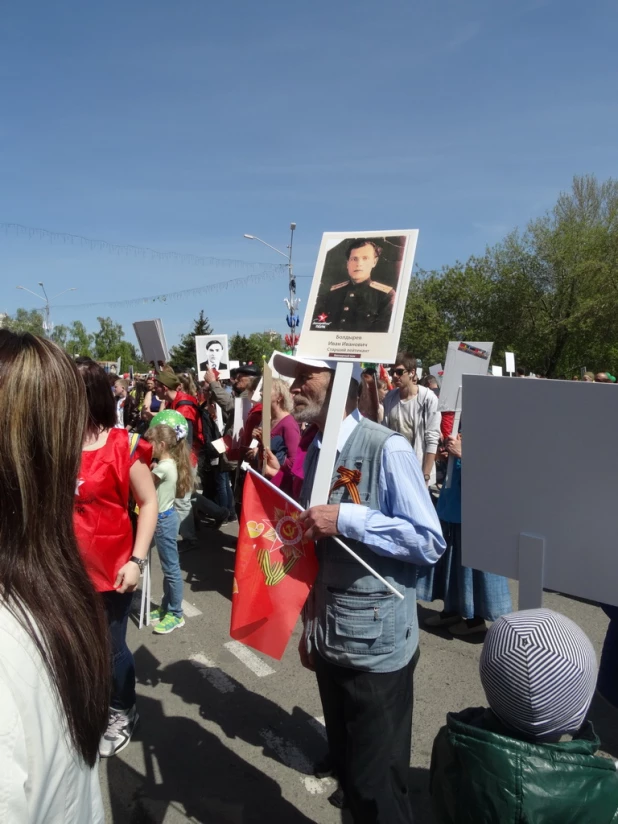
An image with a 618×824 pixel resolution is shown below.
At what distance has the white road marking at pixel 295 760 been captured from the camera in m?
2.87

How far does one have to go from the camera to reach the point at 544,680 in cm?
125

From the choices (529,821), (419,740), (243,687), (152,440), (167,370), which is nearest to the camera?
(529,821)

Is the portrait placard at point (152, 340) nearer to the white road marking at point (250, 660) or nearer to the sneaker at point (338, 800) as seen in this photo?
the white road marking at point (250, 660)

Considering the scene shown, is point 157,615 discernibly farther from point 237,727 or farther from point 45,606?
point 45,606

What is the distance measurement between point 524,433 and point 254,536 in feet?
3.95

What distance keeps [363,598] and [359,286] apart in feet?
3.78

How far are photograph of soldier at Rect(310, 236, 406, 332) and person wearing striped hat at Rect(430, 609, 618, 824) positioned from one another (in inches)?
49.3

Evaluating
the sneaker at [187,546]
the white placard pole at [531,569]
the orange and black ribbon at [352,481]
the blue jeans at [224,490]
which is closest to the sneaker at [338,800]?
the orange and black ribbon at [352,481]

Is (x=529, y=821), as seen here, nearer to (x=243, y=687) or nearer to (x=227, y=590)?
(x=243, y=687)

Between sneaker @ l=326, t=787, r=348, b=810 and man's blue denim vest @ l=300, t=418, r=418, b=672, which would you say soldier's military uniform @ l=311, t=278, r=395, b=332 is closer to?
man's blue denim vest @ l=300, t=418, r=418, b=672

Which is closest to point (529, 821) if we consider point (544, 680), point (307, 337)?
point (544, 680)

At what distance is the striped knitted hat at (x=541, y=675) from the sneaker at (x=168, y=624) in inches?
145

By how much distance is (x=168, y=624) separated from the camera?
4598mm

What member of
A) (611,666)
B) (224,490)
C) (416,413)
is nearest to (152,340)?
(224,490)
